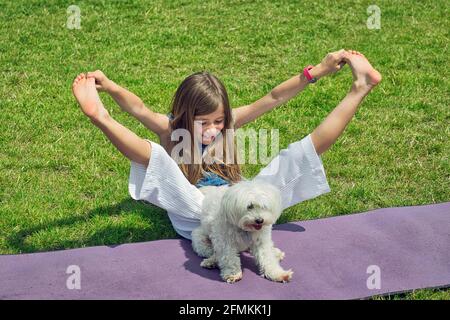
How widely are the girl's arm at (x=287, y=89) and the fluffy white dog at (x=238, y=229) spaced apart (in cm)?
90

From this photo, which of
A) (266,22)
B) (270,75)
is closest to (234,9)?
(266,22)

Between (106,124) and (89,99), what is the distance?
205 millimetres

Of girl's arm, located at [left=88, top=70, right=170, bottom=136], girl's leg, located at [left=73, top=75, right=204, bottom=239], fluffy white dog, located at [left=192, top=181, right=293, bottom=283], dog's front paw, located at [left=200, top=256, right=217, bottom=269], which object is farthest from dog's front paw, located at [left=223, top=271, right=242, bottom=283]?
girl's arm, located at [left=88, top=70, right=170, bottom=136]

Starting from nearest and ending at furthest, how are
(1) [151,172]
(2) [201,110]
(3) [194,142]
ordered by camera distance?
(1) [151,172]
(2) [201,110]
(3) [194,142]

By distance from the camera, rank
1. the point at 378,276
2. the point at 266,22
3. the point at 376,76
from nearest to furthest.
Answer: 1. the point at 378,276
2. the point at 376,76
3. the point at 266,22

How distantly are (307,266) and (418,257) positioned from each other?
0.75 m

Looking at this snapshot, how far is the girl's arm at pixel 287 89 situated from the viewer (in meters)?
5.08

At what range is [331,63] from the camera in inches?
200

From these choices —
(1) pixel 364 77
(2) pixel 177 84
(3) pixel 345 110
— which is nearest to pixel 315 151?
(3) pixel 345 110

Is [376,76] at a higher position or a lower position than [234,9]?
lower

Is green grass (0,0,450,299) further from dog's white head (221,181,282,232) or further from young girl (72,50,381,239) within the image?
dog's white head (221,181,282,232)

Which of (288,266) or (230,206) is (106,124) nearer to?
(230,206)

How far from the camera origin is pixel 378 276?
4.39 meters
